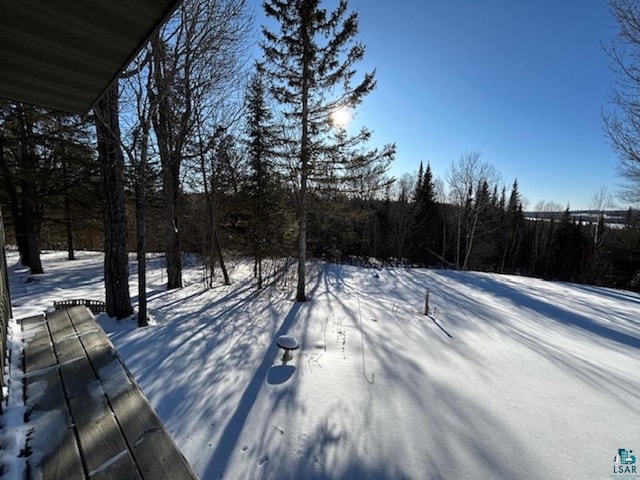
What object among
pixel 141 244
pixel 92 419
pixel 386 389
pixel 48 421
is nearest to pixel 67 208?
pixel 141 244

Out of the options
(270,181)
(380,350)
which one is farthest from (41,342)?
(270,181)

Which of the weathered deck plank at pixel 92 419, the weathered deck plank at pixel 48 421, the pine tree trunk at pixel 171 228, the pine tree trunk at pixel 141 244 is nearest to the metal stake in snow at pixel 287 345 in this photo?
the weathered deck plank at pixel 92 419

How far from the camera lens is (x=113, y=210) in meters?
4.79

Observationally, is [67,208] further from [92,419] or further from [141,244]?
[92,419]

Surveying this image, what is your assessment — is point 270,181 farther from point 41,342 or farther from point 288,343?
point 41,342

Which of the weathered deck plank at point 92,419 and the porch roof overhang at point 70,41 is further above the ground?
the porch roof overhang at point 70,41

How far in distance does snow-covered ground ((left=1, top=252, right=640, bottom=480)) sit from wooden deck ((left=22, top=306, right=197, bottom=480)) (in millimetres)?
932

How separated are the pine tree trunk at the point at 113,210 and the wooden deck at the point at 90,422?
2.96 meters

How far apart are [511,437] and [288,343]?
2475 millimetres

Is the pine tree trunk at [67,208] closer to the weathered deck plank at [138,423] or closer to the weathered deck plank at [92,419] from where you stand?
the weathered deck plank at [92,419]

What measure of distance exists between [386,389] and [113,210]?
5.29 meters

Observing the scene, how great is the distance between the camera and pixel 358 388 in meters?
3.17

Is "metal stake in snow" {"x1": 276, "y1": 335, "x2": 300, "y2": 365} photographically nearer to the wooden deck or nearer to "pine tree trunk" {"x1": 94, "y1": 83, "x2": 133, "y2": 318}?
the wooden deck

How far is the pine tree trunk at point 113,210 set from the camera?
4.49m
